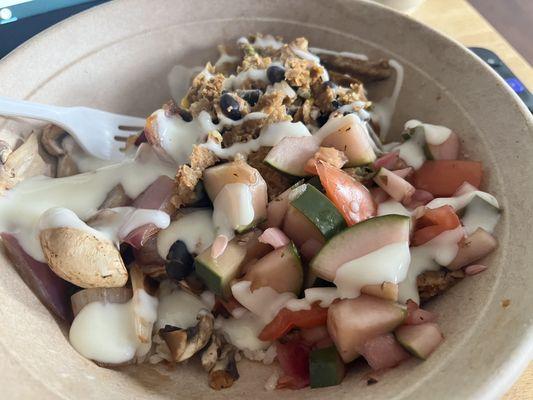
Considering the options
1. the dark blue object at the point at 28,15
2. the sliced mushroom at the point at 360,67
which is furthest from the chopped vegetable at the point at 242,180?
the dark blue object at the point at 28,15

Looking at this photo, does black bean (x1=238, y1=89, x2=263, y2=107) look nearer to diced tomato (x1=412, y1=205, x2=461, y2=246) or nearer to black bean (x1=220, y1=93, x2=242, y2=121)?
black bean (x1=220, y1=93, x2=242, y2=121)

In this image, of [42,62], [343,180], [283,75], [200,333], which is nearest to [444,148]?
[343,180]

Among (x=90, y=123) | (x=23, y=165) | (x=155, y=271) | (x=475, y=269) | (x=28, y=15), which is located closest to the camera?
(x=475, y=269)

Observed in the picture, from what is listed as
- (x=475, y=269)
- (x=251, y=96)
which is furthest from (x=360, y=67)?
(x=475, y=269)

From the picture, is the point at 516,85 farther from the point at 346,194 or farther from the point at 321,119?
the point at 346,194

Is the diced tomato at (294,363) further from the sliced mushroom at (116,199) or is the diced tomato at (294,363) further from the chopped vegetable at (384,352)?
the sliced mushroom at (116,199)

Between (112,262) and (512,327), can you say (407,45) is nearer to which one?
(512,327)

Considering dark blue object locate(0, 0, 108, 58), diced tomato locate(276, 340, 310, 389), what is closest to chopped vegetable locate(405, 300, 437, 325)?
diced tomato locate(276, 340, 310, 389)
